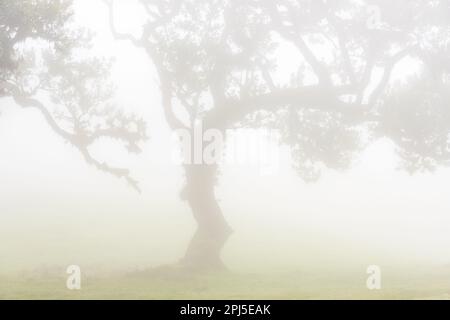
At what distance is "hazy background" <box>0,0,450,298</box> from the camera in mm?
53000

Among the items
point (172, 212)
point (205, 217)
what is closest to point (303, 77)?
point (205, 217)

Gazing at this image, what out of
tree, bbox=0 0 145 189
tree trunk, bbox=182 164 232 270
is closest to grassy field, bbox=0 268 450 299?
tree trunk, bbox=182 164 232 270

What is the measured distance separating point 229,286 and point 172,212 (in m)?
51.4

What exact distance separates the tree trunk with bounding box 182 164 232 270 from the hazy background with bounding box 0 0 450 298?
5.37m

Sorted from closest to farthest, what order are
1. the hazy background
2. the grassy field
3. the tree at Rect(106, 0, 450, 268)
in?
1. the grassy field
2. the tree at Rect(106, 0, 450, 268)
3. the hazy background

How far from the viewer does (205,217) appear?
35.2 m

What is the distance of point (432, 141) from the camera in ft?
105

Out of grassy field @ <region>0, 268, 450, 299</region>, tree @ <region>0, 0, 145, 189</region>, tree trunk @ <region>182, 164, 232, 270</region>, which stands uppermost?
tree @ <region>0, 0, 145, 189</region>

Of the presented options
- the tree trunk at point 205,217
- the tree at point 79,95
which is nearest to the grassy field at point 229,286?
the tree trunk at point 205,217

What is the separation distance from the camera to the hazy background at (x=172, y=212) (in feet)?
174

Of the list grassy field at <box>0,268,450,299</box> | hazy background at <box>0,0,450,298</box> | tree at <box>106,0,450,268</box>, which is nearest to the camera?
grassy field at <box>0,268,450,299</box>

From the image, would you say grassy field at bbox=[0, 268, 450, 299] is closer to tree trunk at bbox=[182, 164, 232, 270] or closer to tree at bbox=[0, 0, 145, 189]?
tree trunk at bbox=[182, 164, 232, 270]

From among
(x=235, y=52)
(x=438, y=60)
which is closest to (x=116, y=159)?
(x=235, y=52)

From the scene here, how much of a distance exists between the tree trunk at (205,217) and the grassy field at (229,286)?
2.11 m
